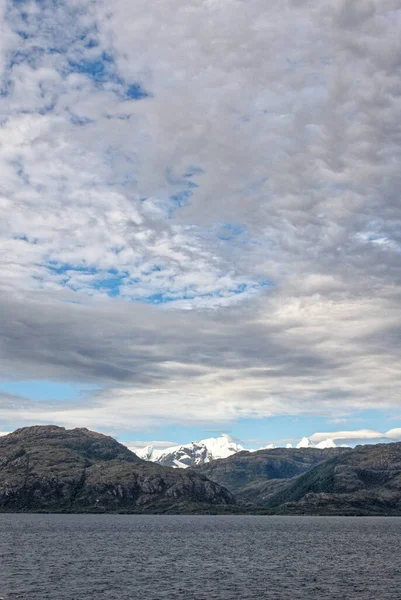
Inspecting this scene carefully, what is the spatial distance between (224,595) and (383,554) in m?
102

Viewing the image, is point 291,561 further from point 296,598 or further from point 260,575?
point 296,598

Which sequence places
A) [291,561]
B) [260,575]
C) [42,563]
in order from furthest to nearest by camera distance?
1. [291,561]
2. [42,563]
3. [260,575]

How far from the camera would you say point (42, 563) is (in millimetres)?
A: 147875

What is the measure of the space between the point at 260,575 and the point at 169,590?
30724 millimetres

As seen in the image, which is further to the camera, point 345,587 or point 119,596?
point 345,587

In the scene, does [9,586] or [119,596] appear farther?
[9,586]

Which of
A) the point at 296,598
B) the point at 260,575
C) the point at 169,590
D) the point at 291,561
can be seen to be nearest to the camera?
the point at 296,598

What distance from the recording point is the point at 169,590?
10938 cm

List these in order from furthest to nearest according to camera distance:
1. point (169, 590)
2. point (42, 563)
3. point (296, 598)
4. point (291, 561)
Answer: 1. point (291, 561)
2. point (42, 563)
3. point (169, 590)
4. point (296, 598)

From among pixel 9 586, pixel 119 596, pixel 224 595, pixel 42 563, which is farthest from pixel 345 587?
pixel 42 563

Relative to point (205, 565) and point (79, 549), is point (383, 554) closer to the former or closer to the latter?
point (205, 565)

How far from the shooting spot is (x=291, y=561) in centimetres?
16362

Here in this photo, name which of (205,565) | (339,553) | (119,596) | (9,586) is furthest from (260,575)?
(339,553)

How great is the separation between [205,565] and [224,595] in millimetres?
47844
